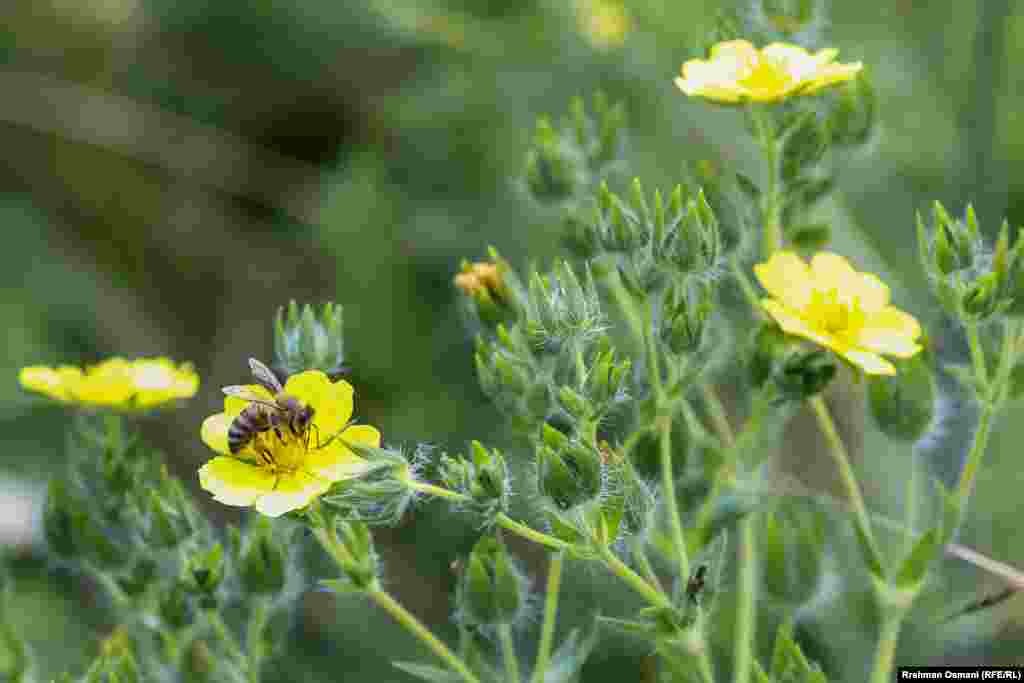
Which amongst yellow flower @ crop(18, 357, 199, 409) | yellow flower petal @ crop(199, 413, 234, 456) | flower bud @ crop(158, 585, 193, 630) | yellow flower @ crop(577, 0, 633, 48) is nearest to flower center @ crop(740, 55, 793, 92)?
yellow flower petal @ crop(199, 413, 234, 456)

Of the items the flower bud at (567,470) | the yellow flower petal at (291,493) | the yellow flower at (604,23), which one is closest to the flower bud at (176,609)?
the yellow flower petal at (291,493)

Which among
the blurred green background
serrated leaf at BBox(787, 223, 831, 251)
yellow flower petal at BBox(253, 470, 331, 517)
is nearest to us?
yellow flower petal at BBox(253, 470, 331, 517)

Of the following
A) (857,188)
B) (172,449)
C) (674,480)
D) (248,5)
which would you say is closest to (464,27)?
(248,5)

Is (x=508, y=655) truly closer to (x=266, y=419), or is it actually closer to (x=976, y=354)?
(x=266, y=419)

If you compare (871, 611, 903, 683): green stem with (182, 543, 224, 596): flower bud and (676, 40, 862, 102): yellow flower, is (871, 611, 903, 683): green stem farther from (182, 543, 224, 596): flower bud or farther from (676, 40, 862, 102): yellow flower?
(182, 543, 224, 596): flower bud

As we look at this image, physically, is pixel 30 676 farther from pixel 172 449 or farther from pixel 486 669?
pixel 172 449

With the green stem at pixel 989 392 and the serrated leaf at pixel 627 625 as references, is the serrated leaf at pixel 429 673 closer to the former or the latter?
the serrated leaf at pixel 627 625

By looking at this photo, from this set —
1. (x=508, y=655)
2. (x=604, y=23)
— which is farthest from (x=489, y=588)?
(x=604, y=23)
